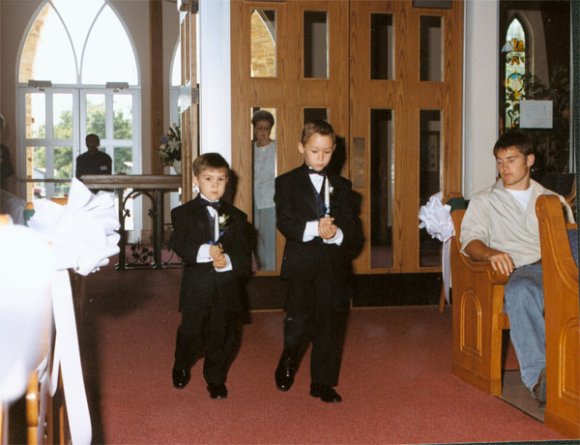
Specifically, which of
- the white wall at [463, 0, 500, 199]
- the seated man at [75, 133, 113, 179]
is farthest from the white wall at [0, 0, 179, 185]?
the white wall at [463, 0, 500, 199]

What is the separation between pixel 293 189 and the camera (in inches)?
123

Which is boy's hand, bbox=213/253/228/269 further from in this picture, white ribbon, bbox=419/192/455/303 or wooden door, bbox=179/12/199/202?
wooden door, bbox=179/12/199/202

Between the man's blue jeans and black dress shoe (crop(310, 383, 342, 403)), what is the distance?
0.75m

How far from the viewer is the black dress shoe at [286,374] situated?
327 cm

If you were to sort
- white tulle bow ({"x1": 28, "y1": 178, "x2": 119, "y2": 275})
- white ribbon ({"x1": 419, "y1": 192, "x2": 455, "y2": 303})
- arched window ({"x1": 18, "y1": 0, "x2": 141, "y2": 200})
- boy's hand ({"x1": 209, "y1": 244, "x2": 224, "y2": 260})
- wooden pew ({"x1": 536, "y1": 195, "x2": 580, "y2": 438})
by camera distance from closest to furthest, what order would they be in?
white tulle bow ({"x1": 28, "y1": 178, "x2": 119, "y2": 275}) → wooden pew ({"x1": 536, "y1": 195, "x2": 580, "y2": 438}) → boy's hand ({"x1": 209, "y1": 244, "x2": 224, "y2": 260}) → white ribbon ({"x1": 419, "y1": 192, "x2": 455, "y2": 303}) → arched window ({"x1": 18, "y1": 0, "x2": 141, "y2": 200})

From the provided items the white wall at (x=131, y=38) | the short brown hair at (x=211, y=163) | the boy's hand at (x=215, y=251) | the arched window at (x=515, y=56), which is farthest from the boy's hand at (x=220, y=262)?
the white wall at (x=131, y=38)

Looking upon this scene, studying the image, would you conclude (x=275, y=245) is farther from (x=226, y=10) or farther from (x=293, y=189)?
(x=293, y=189)

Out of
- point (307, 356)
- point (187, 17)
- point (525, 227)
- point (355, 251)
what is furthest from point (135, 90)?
point (525, 227)

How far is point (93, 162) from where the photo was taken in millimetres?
9953

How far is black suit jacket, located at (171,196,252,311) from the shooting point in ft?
10.5

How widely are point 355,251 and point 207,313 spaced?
7.78 ft

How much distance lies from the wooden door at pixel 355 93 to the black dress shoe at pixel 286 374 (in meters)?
2.12

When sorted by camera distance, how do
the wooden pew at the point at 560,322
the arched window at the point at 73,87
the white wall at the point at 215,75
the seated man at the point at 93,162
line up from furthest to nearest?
1. the arched window at the point at 73,87
2. the seated man at the point at 93,162
3. the white wall at the point at 215,75
4. the wooden pew at the point at 560,322

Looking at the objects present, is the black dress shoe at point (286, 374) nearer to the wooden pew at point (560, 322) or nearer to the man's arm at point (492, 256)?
the man's arm at point (492, 256)
